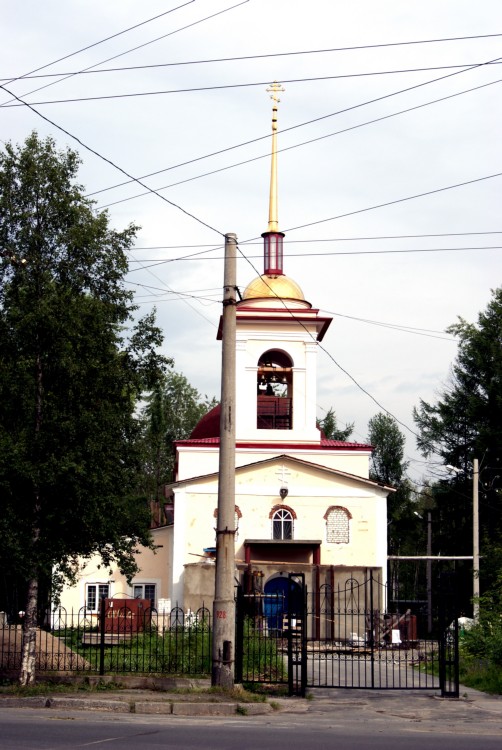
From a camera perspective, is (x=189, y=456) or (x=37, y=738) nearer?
(x=37, y=738)

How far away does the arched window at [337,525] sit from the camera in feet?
127

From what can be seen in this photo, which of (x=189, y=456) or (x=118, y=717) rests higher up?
(x=189, y=456)

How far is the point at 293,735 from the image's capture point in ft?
44.0

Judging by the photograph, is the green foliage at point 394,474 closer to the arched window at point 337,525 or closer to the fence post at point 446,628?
the arched window at point 337,525

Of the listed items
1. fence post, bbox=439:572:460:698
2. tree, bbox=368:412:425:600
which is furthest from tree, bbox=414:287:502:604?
fence post, bbox=439:572:460:698

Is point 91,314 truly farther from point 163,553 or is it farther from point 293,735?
point 163,553

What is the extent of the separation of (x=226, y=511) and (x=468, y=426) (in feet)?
144

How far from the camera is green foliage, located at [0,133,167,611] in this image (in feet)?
58.4

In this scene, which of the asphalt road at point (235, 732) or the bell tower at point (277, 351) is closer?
the asphalt road at point (235, 732)

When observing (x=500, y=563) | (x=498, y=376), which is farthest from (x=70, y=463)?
(x=498, y=376)

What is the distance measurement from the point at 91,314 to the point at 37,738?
25.9ft

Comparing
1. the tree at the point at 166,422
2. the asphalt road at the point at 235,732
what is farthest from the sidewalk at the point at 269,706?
the tree at the point at 166,422

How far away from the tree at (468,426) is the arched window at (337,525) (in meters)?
19.4

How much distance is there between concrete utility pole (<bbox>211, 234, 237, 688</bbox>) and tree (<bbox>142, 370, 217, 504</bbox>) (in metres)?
50.3
